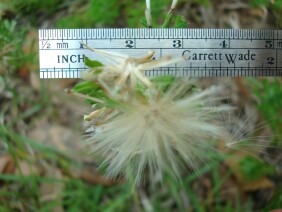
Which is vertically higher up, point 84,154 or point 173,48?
point 173,48

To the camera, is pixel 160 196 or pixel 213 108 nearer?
pixel 213 108

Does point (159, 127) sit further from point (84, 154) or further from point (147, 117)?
point (84, 154)

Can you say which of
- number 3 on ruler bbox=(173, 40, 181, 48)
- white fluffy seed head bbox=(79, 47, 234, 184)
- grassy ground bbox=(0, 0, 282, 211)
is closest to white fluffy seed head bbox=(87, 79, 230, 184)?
white fluffy seed head bbox=(79, 47, 234, 184)

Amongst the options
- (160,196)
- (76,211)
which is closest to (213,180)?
(160,196)

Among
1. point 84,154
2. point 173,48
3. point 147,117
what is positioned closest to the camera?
point 147,117

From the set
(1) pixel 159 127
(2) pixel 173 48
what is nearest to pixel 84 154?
(2) pixel 173 48

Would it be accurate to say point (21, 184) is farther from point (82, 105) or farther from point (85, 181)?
point (82, 105)
